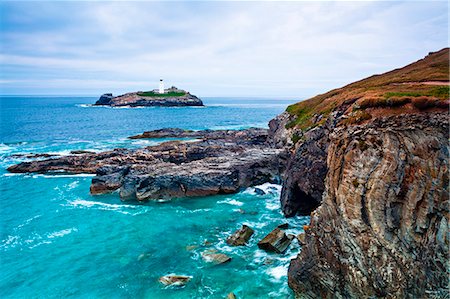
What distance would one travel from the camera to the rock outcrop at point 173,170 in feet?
144

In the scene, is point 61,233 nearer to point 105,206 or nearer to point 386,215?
point 105,206

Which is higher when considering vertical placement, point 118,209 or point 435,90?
point 435,90

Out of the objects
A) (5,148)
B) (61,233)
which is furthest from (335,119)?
(5,148)

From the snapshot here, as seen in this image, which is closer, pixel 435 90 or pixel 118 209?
pixel 435 90

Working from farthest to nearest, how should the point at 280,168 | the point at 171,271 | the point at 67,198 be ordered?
the point at 280,168 → the point at 67,198 → the point at 171,271

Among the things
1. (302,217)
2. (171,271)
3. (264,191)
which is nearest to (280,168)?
(264,191)

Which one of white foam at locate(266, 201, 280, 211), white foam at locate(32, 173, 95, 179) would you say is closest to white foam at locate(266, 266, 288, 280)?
white foam at locate(266, 201, 280, 211)

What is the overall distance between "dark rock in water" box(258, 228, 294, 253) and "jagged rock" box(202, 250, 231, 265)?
360 cm

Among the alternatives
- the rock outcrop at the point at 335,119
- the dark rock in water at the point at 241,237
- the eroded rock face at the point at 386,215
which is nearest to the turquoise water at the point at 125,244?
the dark rock in water at the point at 241,237

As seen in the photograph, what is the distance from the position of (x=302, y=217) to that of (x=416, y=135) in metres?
20.2

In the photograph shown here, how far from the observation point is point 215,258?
27047mm

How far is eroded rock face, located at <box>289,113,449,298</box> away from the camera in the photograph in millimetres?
15594

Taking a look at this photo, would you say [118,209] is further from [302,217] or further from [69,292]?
[302,217]

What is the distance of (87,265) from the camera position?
27641mm
